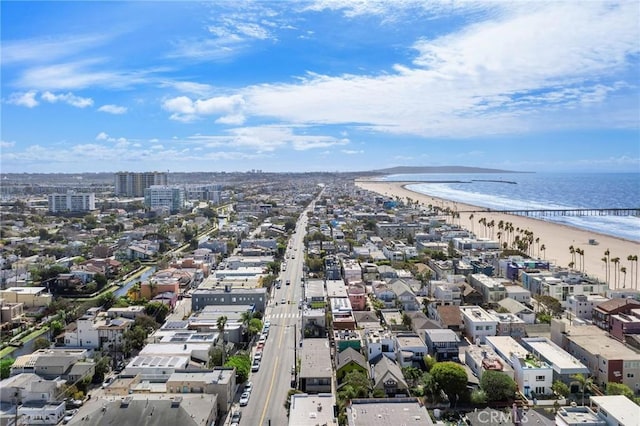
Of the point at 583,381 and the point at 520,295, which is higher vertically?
the point at 520,295

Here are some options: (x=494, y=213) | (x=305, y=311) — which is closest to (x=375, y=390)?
(x=305, y=311)

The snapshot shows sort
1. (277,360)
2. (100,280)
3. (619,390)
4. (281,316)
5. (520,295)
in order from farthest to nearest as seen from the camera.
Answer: (100,280) → (520,295) → (281,316) → (277,360) → (619,390)

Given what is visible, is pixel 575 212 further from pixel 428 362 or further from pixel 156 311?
pixel 156 311

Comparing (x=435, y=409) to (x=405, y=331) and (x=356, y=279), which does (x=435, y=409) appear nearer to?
(x=405, y=331)

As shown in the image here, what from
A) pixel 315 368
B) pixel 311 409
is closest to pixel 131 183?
pixel 315 368

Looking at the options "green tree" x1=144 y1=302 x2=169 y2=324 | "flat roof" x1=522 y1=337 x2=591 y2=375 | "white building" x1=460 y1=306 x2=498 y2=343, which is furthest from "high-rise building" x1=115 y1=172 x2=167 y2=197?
"flat roof" x1=522 y1=337 x2=591 y2=375
